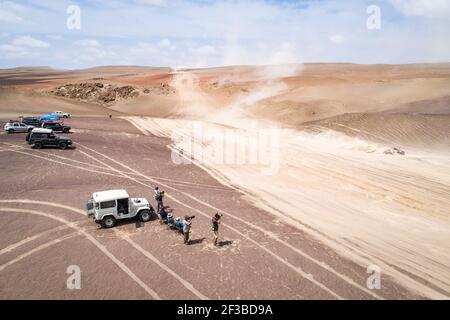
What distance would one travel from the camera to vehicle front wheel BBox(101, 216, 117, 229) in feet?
60.4

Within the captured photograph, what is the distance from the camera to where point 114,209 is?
60.6ft

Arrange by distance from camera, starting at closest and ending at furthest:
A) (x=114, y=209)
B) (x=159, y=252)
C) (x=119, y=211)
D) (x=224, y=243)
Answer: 1. (x=159, y=252)
2. (x=224, y=243)
3. (x=114, y=209)
4. (x=119, y=211)

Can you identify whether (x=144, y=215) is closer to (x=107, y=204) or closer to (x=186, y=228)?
(x=107, y=204)

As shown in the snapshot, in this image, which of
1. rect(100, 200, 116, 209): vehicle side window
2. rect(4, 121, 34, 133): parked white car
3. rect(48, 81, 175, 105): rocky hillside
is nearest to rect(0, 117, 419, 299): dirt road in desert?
rect(100, 200, 116, 209): vehicle side window

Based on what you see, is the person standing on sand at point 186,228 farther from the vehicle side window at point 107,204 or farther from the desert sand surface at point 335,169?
the vehicle side window at point 107,204

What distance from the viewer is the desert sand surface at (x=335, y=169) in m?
16.7

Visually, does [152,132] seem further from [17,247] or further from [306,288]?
[306,288]

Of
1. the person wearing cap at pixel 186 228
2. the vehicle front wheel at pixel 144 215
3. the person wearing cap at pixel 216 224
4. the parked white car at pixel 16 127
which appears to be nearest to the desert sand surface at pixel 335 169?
the person wearing cap at pixel 216 224

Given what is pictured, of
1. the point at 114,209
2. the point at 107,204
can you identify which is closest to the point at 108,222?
the point at 114,209

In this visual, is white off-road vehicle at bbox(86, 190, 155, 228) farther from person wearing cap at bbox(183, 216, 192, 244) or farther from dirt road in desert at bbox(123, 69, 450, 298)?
dirt road in desert at bbox(123, 69, 450, 298)

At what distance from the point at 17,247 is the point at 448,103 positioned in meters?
55.1

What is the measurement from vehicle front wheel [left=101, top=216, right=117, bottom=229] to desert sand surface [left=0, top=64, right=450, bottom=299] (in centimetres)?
584

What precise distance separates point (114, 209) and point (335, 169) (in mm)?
19038
